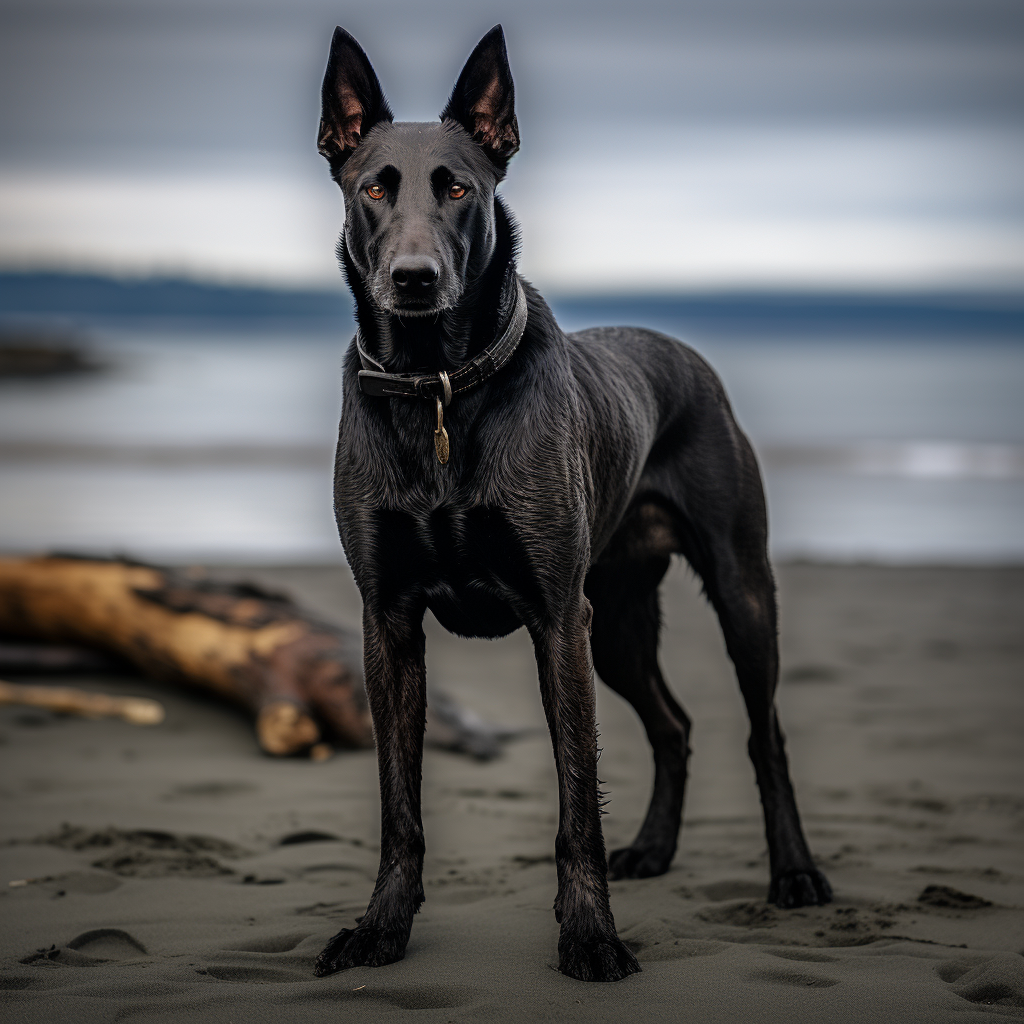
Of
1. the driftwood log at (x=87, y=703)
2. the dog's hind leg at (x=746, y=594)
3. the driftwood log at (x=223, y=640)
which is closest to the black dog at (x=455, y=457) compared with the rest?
the dog's hind leg at (x=746, y=594)

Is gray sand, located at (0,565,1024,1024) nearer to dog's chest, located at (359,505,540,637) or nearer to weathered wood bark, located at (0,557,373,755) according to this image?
weathered wood bark, located at (0,557,373,755)

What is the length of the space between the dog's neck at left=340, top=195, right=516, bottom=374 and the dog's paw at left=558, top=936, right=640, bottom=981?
5.13ft

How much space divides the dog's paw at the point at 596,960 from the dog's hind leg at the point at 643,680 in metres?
0.99

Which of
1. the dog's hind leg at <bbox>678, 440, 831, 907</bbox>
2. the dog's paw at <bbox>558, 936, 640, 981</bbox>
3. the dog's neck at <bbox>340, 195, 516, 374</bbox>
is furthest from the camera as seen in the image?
the dog's hind leg at <bbox>678, 440, 831, 907</bbox>

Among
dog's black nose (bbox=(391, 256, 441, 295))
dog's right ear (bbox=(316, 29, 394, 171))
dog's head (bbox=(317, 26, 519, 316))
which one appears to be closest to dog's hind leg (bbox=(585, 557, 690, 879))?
dog's head (bbox=(317, 26, 519, 316))

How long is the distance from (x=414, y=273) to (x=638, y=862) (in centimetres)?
227

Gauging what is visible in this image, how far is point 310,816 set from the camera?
188 inches

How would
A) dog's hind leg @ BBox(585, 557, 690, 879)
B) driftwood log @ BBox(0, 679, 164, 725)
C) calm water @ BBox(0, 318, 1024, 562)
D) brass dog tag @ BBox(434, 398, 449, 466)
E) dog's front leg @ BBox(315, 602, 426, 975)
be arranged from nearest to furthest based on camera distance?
brass dog tag @ BBox(434, 398, 449, 466) → dog's front leg @ BBox(315, 602, 426, 975) → dog's hind leg @ BBox(585, 557, 690, 879) → driftwood log @ BBox(0, 679, 164, 725) → calm water @ BBox(0, 318, 1024, 562)

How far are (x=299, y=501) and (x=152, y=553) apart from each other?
3.79m

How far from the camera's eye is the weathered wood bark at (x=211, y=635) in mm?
5680

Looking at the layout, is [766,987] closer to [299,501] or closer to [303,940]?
[303,940]

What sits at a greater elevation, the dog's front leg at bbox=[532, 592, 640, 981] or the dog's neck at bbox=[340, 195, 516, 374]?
the dog's neck at bbox=[340, 195, 516, 374]

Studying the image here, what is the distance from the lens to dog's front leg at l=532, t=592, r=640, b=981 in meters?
3.23

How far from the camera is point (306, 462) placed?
18.1 m
